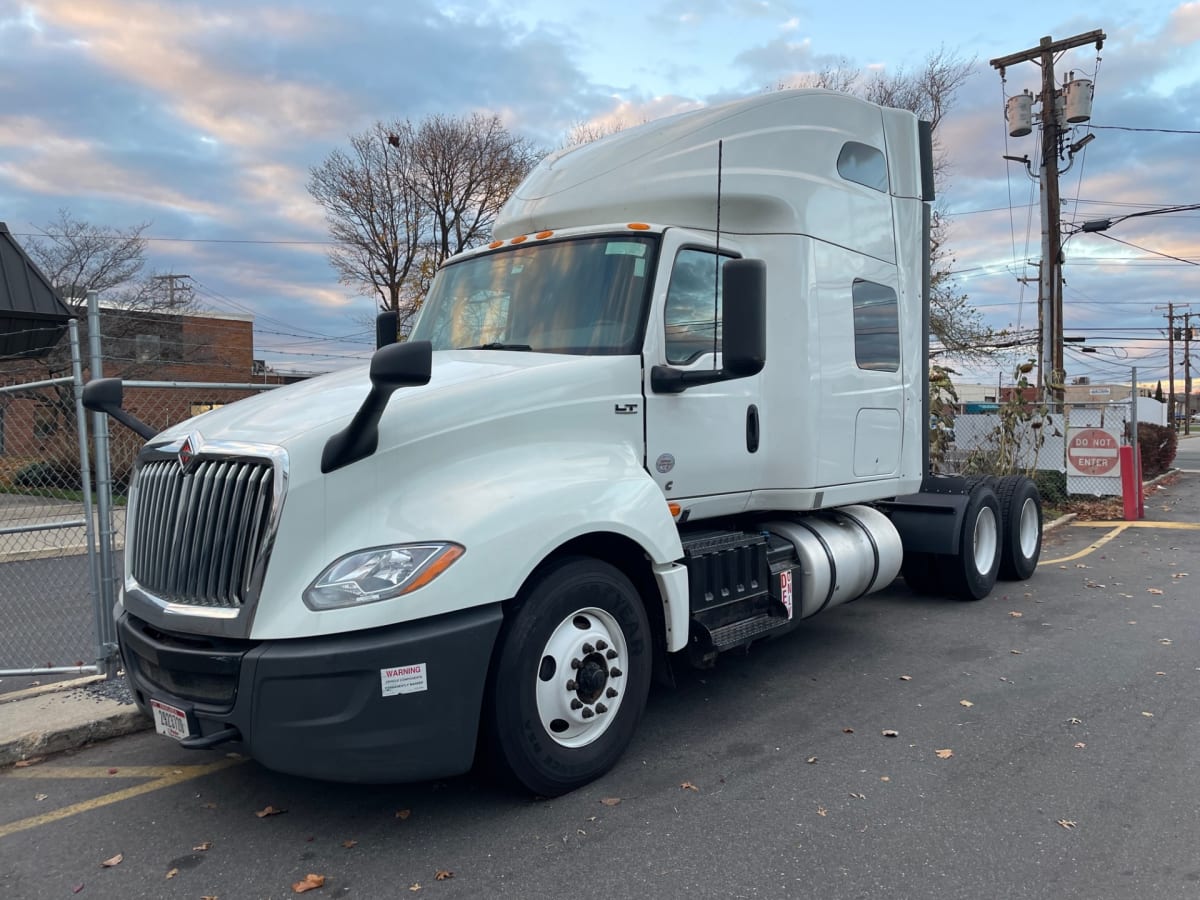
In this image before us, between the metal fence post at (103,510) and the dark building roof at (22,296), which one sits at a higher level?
the dark building roof at (22,296)

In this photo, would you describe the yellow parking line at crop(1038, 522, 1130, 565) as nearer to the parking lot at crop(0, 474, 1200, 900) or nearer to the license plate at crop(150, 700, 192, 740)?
the parking lot at crop(0, 474, 1200, 900)

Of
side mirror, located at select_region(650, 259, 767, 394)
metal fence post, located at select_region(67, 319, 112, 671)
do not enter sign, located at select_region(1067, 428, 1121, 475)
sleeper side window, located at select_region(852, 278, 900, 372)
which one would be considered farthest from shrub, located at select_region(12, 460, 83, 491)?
do not enter sign, located at select_region(1067, 428, 1121, 475)

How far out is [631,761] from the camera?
4.27 metres

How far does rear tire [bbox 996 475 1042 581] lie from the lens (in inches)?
336

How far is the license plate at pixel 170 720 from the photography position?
3.41m

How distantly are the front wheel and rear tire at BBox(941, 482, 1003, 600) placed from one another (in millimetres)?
4451

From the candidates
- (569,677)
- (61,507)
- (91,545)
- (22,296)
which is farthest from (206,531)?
(22,296)

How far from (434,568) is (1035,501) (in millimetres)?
7607

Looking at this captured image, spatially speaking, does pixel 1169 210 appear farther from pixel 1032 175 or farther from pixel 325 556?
pixel 325 556

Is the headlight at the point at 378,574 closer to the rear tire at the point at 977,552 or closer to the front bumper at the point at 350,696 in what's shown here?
the front bumper at the point at 350,696

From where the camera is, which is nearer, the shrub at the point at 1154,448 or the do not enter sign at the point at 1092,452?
the do not enter sign at the point at 1092,452

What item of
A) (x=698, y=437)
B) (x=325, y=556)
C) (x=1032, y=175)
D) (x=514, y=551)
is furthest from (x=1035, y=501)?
(x=1032, y=175)

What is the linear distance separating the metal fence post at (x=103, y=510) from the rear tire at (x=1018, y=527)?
24.5 feet

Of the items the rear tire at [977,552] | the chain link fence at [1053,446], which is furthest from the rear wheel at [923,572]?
the chain link fence at [1053,446]
